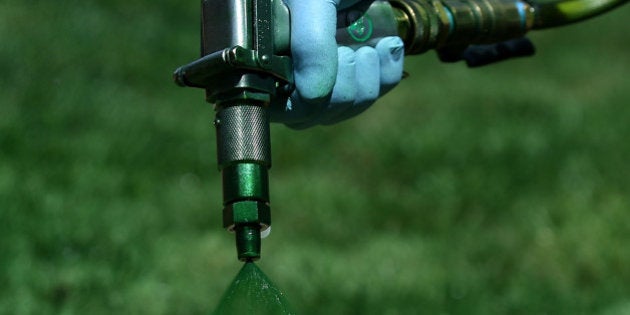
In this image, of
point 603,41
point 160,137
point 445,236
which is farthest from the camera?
point 603,41

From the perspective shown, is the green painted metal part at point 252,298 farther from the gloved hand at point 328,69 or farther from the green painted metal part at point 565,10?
the green painted metal part at point 565,10

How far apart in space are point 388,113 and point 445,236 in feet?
3.14

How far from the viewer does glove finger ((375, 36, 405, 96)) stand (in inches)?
65.6

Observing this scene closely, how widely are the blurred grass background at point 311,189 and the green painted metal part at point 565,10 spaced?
3.18ft

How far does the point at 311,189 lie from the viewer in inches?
132

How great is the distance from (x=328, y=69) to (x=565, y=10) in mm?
677

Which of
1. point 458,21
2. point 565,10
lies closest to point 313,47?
point 458,21

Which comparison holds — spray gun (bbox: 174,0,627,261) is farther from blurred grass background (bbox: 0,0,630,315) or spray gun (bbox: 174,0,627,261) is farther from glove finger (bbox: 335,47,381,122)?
blurred grass background (bbox: 0,0,630,315)

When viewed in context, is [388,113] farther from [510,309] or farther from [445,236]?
[510,309]

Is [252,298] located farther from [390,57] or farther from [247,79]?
[390,57]

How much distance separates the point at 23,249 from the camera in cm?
268

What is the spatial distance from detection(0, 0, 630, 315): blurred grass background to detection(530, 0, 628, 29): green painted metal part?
97cm

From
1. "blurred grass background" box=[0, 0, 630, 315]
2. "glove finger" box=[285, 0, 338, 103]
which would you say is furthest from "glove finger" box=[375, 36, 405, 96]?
"blurred grass background" box=[0, 0, 630, 315]

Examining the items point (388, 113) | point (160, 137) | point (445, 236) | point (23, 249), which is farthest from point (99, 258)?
point (388, 113)
